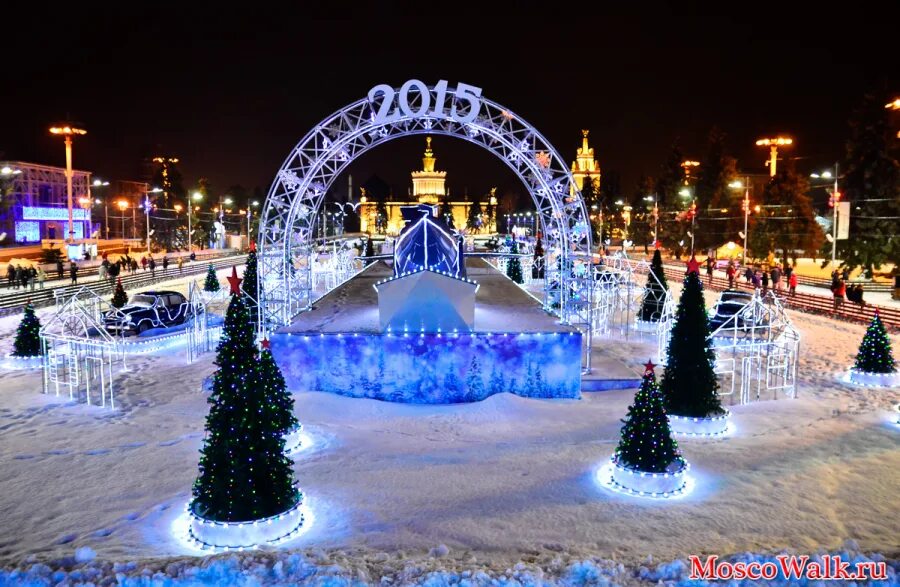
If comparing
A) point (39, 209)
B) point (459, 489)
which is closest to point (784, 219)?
point (459, 489)

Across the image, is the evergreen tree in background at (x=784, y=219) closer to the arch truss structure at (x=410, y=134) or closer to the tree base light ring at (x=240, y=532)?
the arch truss structure at (x=410, y=134)

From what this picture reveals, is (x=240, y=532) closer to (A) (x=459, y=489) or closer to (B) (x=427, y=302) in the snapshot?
(A) (x=459, y=489)

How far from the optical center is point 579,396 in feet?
47.1

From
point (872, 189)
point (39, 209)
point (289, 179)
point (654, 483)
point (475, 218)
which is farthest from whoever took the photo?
point (475, 218)

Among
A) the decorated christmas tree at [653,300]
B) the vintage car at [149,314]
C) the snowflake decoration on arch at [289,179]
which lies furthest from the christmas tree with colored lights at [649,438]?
the vintage car at [149,314]

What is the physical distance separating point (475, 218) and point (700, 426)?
105 m

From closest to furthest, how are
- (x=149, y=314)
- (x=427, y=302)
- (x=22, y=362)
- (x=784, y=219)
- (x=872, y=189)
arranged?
1. (x=427, y=302)
2. (x=22, y=362)
3. (x=149, y=314)
4. (x=872, y=189)
5. (x=784, y=219)

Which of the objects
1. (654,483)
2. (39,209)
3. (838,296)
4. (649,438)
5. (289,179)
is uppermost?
Result: (39,209)

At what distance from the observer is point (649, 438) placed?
9.31 m

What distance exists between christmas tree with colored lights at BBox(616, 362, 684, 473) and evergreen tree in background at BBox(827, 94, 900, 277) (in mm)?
34416

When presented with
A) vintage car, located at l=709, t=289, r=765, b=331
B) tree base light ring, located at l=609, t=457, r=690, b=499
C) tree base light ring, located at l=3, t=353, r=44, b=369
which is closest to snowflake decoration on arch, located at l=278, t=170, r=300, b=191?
tree base light ring, located at l=3, t=353, r=44, b=369

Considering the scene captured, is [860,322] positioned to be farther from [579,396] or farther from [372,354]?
[372,354]

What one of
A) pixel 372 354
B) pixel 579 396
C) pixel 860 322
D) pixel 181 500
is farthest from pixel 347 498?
pixel 860 322

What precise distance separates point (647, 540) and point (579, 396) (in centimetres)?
677
